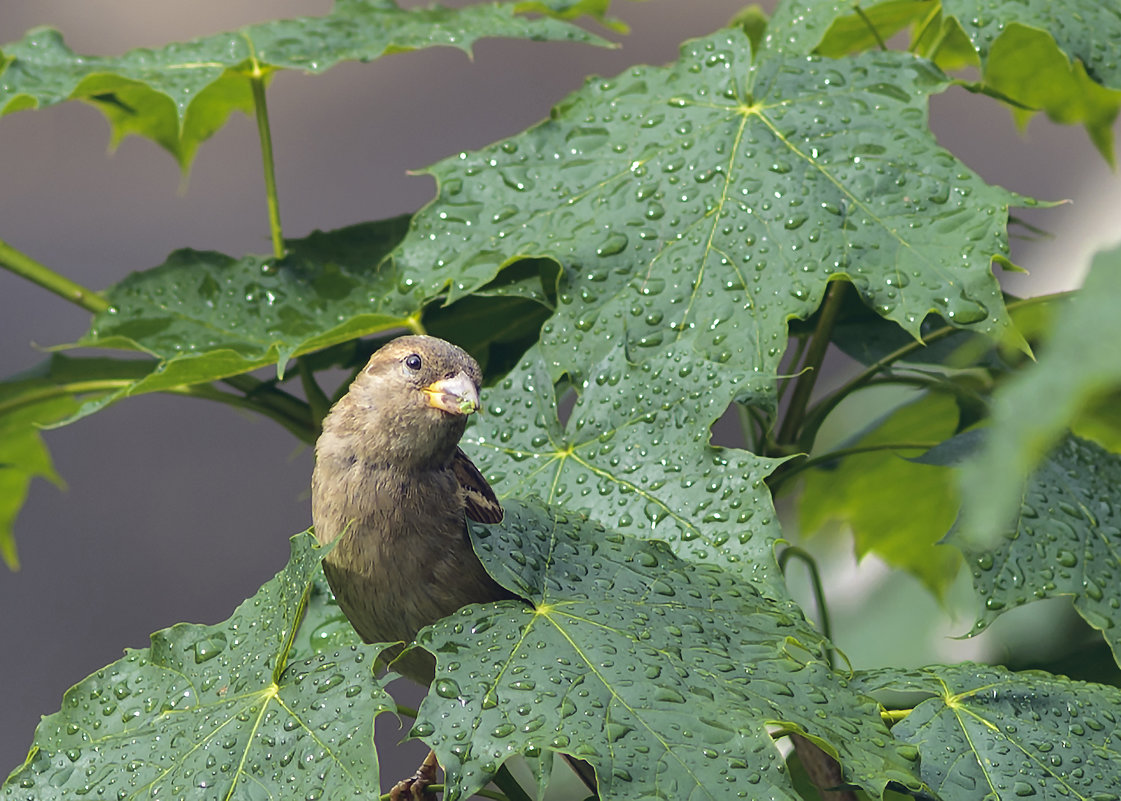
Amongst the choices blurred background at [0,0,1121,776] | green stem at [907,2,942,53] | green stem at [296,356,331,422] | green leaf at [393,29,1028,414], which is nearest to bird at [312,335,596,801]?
green leaf at [393,29,1028,414]

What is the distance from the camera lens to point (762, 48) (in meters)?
0.99

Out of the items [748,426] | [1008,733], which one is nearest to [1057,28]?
[748,426]

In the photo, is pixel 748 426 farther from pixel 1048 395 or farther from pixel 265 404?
pixel 1048 395

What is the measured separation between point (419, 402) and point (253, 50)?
498 millimetres

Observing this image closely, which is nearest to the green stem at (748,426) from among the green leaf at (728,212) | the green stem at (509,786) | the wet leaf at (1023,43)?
the green leaf at (728,212)

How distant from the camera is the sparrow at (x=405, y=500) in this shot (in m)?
0.64

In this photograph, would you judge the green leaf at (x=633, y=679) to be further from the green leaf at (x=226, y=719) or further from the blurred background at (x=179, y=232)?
the blurred background at (x=179, y=232)

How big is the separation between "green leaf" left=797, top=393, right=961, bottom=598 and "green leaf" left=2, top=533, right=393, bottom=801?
0.69 metres

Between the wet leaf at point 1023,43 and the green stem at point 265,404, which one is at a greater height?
the wet leaf at point 1023,43

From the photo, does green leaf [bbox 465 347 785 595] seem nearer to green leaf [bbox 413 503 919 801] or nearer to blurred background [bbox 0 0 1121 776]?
green leaf [bbox 413 503 919 801]

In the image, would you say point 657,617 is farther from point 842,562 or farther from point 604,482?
point 842,562

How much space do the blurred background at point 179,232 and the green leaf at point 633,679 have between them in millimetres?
1530

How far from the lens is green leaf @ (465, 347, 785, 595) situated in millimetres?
678

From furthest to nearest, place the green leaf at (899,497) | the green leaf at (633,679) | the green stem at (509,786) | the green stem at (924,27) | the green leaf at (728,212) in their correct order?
the green leaf at (899,497) → the green stem at (924,27) → the green leaf at (728,212) → the green stem at (509,786) → the green leaf at (633,679)
